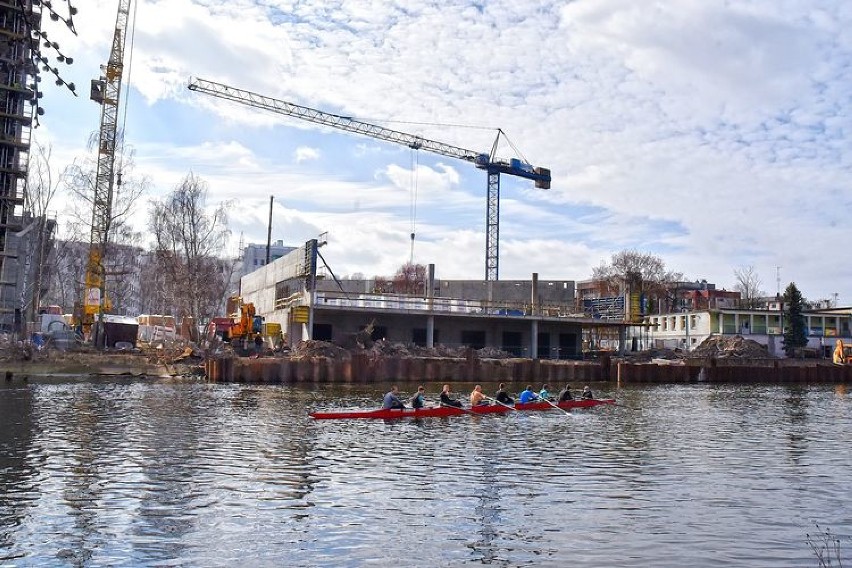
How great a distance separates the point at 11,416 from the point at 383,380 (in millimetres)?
24649

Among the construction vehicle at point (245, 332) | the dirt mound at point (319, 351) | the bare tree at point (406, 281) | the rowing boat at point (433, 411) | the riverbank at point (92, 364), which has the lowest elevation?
the rowing boat at point (433, 411)

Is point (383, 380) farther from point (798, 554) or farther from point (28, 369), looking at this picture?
point (798, 554)

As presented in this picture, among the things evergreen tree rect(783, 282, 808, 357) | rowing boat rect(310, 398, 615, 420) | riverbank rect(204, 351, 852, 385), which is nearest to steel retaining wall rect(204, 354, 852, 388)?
riverbank rect(204, 351, 852, 385)

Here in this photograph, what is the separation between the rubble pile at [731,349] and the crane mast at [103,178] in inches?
2242

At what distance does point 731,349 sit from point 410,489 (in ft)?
223

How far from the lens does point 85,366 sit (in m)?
49.7

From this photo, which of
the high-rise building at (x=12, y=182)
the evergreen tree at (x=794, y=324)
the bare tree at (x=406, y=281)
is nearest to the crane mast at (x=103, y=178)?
the high-rise building at (x=12, y=182)

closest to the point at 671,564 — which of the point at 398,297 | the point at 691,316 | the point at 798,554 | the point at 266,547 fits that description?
the point at 798,554

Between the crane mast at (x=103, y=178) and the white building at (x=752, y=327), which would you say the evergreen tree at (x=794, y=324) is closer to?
the white building at (x=752, y=327)

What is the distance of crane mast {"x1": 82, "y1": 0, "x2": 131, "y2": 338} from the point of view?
60.8 m

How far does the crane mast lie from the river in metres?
30.6

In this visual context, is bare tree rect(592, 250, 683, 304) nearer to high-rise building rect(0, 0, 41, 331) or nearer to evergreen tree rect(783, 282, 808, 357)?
evergreen tree rect(783, 282, 808, 357)

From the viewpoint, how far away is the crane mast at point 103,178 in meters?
60.8

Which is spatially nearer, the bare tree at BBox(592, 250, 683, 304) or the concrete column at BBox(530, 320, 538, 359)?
the concrete column at BBox(530, 320, 538, 359)
